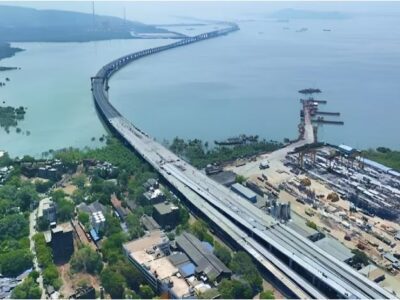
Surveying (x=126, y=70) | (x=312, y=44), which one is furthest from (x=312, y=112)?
(x=312, y=44)

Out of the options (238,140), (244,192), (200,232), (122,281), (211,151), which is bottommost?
(122,281)

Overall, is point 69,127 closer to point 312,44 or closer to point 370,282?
point 370,282

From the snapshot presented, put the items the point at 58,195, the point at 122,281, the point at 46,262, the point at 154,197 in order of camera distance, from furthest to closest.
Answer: the point at 58,195
the point at 154,197
the point at 46,262
the point at 122,281

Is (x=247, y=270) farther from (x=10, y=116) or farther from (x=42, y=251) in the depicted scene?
(x=10, y=116)

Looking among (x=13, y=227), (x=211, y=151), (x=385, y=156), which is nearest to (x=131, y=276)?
(x=13, y=227)

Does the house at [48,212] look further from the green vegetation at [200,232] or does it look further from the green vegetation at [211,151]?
the green vegetation at [211,151]

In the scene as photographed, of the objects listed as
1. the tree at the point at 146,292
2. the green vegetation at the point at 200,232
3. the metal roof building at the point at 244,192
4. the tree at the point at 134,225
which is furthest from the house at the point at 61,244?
the metal roof building at the point at 244,192
